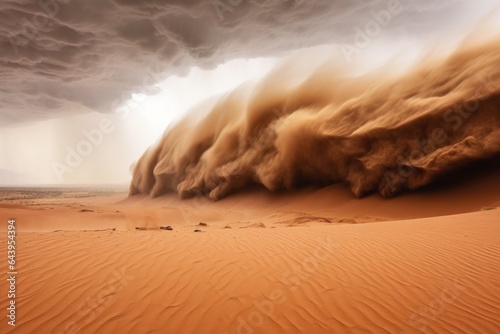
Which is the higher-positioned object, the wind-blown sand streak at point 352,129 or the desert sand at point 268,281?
the wind-blown sand streak at point 352,129

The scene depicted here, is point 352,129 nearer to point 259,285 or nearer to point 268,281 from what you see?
point 268,281

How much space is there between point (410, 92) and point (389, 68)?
230 centimetres

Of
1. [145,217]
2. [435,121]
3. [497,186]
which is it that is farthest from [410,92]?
[145,217]

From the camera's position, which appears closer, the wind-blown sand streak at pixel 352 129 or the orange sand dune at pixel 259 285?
the orange sand dune at pixel 259 285

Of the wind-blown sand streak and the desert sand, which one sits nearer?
the desert sand

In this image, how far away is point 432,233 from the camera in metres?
5.07

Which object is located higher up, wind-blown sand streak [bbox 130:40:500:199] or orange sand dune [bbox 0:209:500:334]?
wind-blown sand streak [bbox 130:40:500:199]

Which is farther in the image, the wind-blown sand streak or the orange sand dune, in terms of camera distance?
the wind-blown sand streak

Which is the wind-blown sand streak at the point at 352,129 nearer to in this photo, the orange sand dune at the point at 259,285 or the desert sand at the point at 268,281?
the desert sand at the point at 268,281

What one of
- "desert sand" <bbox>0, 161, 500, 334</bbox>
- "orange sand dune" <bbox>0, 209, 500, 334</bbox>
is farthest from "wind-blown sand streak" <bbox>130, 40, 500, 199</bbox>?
"orange sand dune" <bbox>0, 209, 500, 334</bbox>

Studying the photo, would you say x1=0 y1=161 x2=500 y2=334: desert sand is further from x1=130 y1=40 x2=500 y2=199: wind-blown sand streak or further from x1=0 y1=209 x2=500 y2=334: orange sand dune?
x1=130 y1=40 x2=500 y2=199: wind-blown sand streak

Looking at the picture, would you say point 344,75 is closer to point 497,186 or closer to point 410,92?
point 410,92

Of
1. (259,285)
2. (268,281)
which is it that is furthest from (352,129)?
(259,285)

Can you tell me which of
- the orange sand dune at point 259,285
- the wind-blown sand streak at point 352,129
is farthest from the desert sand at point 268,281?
the wind-blown sand streak at point 352,129
